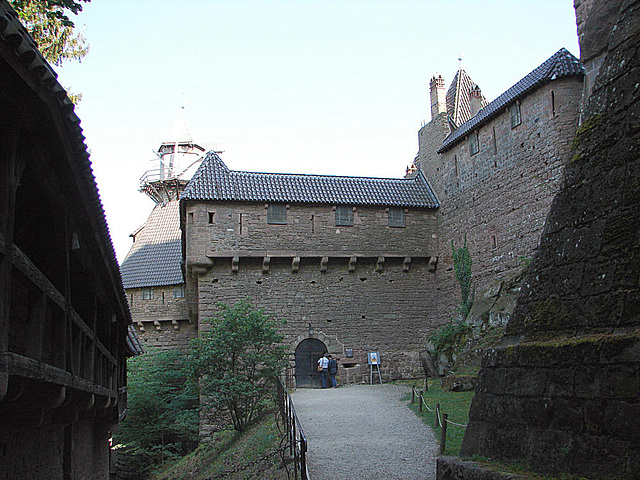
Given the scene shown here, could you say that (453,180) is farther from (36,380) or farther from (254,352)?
(36,380)

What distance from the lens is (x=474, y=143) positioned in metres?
22.0

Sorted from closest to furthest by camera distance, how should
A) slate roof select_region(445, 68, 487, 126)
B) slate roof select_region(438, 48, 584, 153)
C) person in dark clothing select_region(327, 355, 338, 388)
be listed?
1. slate roof select_region(438, 48, 584, 153)
2. person in dark clothing select_region(327, 355, 338, 388)
3. slate roof select_region(445, 68, 487, 126)

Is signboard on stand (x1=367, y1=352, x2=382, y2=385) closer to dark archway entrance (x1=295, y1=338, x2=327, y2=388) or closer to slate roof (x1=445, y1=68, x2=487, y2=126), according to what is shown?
dark archway entrance (x1=295, y1=338, x2=327, y2=388)

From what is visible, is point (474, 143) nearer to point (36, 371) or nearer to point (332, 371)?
point (332, 371)

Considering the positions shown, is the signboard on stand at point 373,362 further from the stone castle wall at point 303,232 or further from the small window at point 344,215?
the small window at point 344,215

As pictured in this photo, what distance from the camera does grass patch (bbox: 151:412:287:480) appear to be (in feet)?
37.6

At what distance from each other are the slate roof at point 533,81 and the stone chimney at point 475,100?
6692 millimetres

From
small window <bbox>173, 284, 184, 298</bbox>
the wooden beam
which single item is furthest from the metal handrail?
small window <bbox>173, 284, 184, 298</bbox>

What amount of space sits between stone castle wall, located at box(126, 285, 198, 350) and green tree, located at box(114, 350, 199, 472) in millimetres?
3932

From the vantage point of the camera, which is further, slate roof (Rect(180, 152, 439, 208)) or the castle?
slate roof (Rect(180, 152, 439, 208))

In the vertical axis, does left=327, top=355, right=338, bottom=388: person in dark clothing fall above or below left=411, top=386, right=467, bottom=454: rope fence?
above

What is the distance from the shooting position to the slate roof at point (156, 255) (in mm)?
29266

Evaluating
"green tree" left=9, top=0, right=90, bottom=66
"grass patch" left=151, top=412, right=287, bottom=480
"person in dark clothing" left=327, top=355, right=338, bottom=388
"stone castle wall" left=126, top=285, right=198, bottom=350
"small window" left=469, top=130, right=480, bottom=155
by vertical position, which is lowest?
"grass patch" left=151, top=412, right=287, bottom=480

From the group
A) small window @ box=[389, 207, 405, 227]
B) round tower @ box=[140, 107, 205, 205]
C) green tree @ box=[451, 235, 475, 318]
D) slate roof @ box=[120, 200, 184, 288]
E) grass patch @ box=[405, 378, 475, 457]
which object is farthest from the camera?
round tower @ box=[140, 107, 205, 205]
